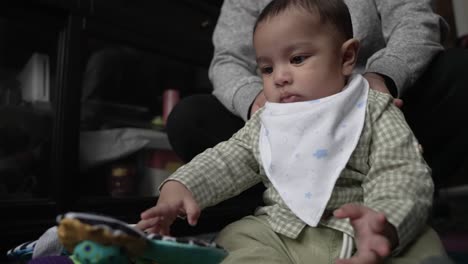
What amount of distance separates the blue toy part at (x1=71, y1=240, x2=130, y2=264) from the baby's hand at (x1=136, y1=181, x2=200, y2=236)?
142mm

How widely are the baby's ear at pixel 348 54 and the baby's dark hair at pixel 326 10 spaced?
0.06ft

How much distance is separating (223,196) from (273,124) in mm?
147

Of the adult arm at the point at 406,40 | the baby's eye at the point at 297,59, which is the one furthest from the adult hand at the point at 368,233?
the adult arm at the point at 406,40

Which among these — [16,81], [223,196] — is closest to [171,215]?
[223,196]

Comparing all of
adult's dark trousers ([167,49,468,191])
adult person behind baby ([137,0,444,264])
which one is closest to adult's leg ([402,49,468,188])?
adult's dark trousers ([167,49,468,191])

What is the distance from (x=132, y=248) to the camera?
454 mm

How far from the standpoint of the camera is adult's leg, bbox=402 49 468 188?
926 mm

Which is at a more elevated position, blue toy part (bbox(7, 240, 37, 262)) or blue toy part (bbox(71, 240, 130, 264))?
blue toy part (bbox(71, 240, 130, 264))

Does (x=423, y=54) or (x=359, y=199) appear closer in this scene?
(x=359, y=199)

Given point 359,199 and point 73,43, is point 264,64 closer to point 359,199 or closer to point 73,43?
point 359,199

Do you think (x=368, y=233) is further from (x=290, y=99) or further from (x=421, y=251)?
(x=290, y=99)

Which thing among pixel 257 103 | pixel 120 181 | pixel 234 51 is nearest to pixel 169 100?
pixel 120 181

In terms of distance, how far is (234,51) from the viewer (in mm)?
1089

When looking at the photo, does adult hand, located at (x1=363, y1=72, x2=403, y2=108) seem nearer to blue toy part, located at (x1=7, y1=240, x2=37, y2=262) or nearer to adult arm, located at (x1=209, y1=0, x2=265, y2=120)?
adult arm, located at (x1=209, y1=0, x2=265, y2=120)
